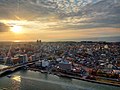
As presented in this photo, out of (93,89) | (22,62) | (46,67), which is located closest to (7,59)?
(22,62)

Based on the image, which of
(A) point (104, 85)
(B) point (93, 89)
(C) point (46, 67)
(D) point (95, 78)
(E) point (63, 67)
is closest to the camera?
(B) point (93, 89)

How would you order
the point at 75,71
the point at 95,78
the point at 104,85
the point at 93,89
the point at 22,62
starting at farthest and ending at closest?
the point at 22,62 → the point at 75,71 → the point at 95,78 → the point at 104,85 → the point at 93,89

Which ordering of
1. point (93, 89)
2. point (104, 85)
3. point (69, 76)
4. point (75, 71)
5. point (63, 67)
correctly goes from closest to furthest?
point (93, 89) < point (104, 85) < point (69, 76) < point (75, 71) < point (63, 67)

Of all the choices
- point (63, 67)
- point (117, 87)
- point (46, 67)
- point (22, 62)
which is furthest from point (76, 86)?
point (22, 62)

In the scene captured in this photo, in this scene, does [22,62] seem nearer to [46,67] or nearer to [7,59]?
[7,59]

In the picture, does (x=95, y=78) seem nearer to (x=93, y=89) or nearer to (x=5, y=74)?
(x=93, y=89)

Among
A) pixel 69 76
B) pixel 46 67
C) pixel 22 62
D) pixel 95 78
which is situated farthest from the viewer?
pixel 22 62

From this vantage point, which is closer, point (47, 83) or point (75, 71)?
point (47, 83)

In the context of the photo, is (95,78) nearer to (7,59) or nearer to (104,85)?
(104,85)

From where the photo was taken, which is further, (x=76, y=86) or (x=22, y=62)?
(x=22, y=62)
